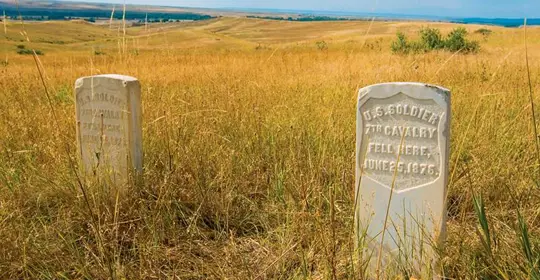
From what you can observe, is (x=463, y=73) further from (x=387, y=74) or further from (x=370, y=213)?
(x=370, y=213)

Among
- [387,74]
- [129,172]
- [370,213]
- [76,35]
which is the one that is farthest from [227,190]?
[76,35]

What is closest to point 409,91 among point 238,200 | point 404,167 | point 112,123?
point 404,167

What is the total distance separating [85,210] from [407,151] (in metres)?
1.93

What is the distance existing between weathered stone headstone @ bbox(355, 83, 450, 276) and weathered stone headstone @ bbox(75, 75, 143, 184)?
1.62 m

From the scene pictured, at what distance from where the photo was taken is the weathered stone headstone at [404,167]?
2.18 metres

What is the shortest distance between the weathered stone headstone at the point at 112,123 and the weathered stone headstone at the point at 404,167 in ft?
5.32

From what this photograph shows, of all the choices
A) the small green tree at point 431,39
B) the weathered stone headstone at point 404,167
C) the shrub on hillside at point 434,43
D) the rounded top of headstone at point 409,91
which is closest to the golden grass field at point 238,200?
the weathered stone headstone at point 404,167

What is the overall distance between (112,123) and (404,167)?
2.03m

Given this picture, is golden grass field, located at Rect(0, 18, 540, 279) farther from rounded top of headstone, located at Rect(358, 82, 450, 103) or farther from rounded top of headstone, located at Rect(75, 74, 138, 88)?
rounded top of headstone, located at Rect(358, 82, 450, 103)

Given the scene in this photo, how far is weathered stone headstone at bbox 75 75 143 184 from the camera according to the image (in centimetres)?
321

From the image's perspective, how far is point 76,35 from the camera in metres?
52.3

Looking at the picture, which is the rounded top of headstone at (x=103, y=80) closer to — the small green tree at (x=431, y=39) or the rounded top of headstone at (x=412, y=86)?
the rounded top of headstone at (x=412, y=86)

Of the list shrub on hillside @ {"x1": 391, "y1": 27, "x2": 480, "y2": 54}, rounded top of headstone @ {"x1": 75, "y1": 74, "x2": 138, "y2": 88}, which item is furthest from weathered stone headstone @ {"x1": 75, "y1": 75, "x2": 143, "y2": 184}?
shrub on hillside @ {"x1": 391, "y1": 27, "x2": 480, "y2": 54}

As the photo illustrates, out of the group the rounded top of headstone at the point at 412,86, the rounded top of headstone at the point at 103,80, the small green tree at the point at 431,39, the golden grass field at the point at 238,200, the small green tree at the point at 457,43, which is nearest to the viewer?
the rounded top of headstone at the point at 412,86
